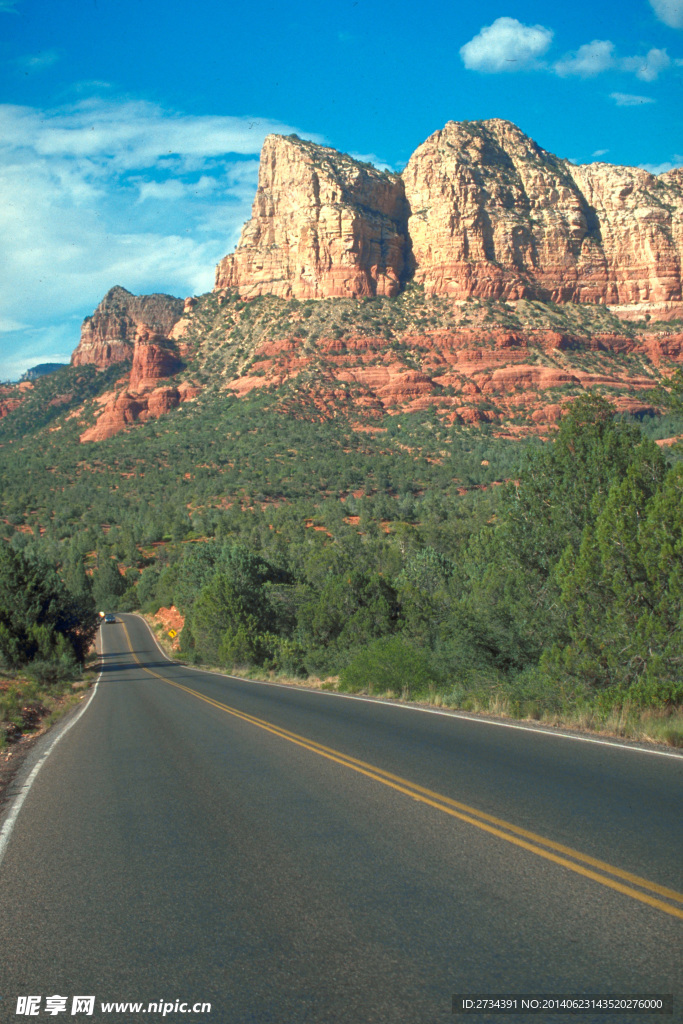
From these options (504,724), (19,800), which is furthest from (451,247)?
(19,800)

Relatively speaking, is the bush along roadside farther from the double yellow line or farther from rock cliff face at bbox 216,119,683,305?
rock cliff face at bbox 216,119,683,305

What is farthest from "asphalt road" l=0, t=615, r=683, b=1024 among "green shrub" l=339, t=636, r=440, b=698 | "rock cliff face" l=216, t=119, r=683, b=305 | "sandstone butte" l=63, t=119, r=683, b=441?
"rock cliff face" l=216, t=119, r=683, b=305

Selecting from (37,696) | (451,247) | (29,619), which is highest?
(451,247)

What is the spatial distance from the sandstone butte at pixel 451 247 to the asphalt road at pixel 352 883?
93545mm

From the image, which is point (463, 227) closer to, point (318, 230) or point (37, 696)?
point (318, 230)

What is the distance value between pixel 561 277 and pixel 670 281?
1909cm

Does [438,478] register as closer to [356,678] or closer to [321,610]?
[321,610]

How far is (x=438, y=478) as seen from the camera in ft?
239

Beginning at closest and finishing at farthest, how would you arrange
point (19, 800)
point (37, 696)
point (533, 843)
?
point (533, 843), point (19, 800), point (37, 696)

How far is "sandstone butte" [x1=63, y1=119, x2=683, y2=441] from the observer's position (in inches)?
4065

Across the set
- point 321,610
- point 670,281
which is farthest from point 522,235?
point 321,610

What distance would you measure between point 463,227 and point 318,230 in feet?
80.0

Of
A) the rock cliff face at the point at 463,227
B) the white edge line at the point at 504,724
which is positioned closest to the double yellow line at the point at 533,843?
the white edge line at the point at 504,724

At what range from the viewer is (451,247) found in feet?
384
